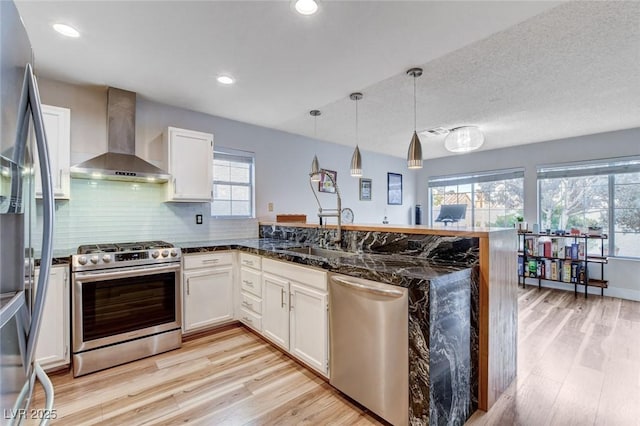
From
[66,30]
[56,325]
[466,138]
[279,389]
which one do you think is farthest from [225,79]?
[466,138]

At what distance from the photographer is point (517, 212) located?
5.43 metres

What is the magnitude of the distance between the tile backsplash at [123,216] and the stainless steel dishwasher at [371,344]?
2185 millimetres

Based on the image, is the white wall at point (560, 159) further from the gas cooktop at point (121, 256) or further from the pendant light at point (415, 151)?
the gas cooktop at point (121, 256)

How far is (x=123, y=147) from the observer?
291 cm

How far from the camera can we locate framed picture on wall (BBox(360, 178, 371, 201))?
18.8 feet

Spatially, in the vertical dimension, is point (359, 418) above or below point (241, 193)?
below

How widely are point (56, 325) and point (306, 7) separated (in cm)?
287

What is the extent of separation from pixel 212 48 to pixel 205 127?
5.13ft

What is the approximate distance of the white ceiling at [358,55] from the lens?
5.90ft

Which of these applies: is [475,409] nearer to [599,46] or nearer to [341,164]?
[599,46]

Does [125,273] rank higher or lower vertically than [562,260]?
higher

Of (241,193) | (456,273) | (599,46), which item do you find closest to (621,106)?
(599,46)

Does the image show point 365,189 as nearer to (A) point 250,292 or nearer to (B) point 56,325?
(A) point 250,292

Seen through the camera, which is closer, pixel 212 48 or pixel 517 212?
pixel 212 48
